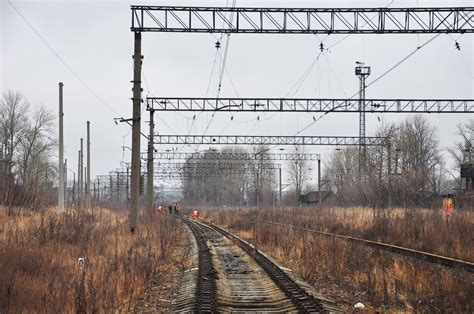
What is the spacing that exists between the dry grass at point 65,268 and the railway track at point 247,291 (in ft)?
3.68

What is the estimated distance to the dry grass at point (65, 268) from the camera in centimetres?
741

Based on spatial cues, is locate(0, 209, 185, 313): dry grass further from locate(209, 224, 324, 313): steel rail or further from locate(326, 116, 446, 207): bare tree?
locate(326, 116, 446, 207): bare tree

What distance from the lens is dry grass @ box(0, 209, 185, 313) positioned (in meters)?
7.41

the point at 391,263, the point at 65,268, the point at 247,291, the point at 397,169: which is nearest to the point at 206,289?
the point at 247,291

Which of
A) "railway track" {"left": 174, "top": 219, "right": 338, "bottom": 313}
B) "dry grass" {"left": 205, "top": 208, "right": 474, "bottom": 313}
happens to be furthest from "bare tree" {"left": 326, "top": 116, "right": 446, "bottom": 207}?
"railway track" {"left": 174, "top": 219, "right": 338, "bottom": 313}

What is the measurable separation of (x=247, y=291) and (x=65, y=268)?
3910mm

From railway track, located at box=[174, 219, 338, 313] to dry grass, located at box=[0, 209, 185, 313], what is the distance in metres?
1.12

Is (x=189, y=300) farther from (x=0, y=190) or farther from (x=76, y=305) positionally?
(x=0, y=190)

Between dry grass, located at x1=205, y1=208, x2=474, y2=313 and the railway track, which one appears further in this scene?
dry grass, located at x1=205, y1=208, x2=474, y2=313

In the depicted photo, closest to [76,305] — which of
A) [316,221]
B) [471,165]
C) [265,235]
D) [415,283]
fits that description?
[415,283]

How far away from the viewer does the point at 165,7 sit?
70.2 feet

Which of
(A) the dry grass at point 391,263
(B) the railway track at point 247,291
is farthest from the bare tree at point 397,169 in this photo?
(B) the railway track at point 247,291

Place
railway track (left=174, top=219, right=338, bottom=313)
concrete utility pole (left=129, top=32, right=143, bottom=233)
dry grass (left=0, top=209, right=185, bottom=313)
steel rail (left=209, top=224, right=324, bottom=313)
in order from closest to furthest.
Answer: dry grass (left=0, top=209, right=185, bottom=313) → steel rail (left=209, top=224, right=324, bottom=313) → railway track (left=174, top=219, right=338, bottom=313) → concrete utility pole (left=129, top=32, right=143, bottom=233)

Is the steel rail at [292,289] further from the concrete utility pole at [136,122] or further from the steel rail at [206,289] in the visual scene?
the concrete utility pole at [136,122]
